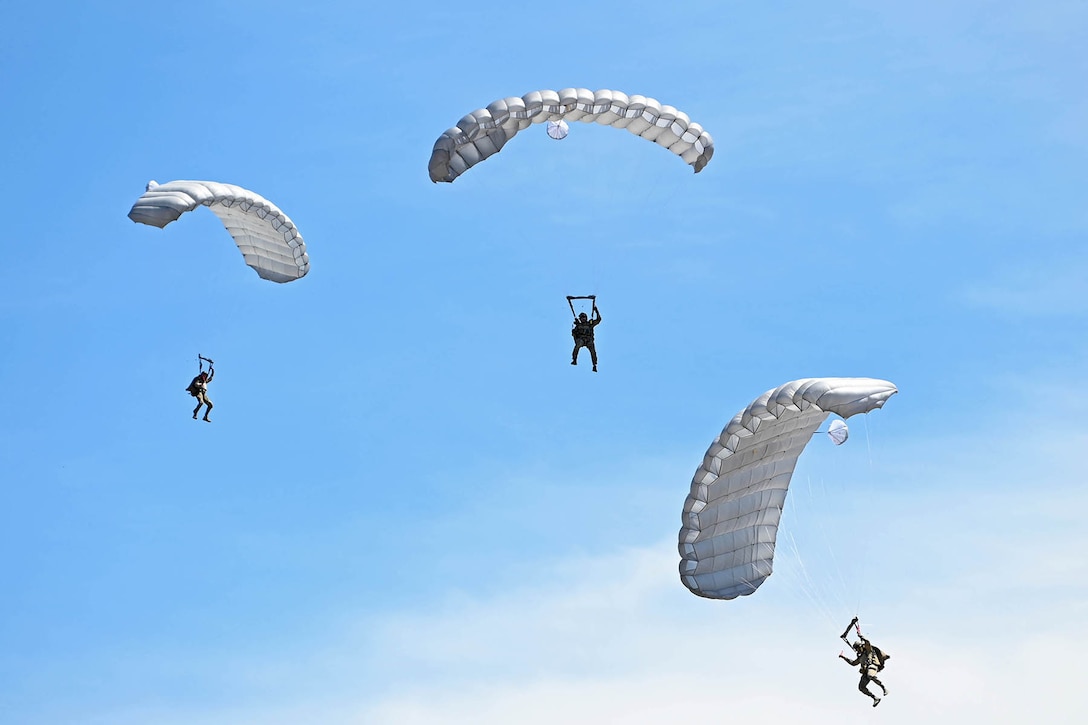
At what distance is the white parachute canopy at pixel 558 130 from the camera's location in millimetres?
40406

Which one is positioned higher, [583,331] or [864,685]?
[583,331]

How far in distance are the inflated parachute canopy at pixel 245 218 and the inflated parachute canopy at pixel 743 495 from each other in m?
9.24

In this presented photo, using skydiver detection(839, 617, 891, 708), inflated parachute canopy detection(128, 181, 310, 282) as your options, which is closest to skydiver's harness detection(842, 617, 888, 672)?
skydiver detection(839, 617, 891, 708)

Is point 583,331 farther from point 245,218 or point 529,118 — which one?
point 245,218

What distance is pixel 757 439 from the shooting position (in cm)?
4053

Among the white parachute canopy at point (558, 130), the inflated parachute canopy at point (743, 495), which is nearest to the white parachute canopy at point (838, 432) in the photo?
the inflated parachute canopy at point (743, 495)

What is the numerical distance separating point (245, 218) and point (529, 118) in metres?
7.08

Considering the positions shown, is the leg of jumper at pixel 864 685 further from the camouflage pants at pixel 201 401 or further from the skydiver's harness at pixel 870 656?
the camouflage pants at pixel 201 401

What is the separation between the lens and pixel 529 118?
131ft

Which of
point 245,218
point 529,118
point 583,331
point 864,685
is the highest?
point 245,218

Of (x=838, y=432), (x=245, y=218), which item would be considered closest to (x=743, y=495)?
(x=838, y=432)

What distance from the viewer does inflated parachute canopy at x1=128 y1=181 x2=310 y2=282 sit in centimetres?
4041

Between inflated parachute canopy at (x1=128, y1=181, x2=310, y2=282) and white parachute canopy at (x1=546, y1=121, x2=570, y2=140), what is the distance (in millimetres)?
5860

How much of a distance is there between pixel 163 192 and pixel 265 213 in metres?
2.72
